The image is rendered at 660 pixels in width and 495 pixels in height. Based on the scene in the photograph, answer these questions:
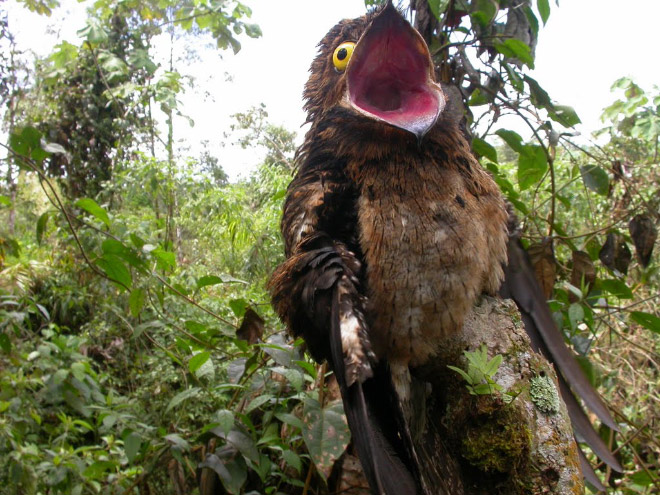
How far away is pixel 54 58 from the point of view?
307 cm

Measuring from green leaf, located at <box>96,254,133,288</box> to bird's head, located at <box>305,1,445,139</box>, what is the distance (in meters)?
1.16

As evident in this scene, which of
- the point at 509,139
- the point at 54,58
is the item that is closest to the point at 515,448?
the point at 509,139

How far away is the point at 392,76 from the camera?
1.66 meters

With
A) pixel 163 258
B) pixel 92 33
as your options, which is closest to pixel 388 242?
pixel 163 258

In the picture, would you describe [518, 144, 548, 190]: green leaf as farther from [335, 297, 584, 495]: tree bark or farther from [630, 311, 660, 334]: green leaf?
[335, 297, 584, 495]: tree bark

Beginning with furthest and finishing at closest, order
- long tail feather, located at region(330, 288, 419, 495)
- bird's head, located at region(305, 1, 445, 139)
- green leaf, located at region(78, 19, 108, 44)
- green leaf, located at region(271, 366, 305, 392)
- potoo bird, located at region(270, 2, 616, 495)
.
Result: green leaf, located at region(78, 19, 108, 44)
green leaf, located at region(271, 366, 305, 392)
bird's head, located at region(305, 1, 445, 139)
potoo bird, located at region(270, 2, 616, 495)
long tail feather, located at region(330, 288, 419, 495)

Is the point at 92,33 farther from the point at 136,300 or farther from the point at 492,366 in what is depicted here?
the point at 492,366

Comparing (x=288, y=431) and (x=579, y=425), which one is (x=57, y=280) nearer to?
(x=288, y=431)

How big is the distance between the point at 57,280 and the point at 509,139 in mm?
5580

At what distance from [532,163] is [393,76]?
1.08 meters

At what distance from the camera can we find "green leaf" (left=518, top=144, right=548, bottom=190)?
7.69 ft

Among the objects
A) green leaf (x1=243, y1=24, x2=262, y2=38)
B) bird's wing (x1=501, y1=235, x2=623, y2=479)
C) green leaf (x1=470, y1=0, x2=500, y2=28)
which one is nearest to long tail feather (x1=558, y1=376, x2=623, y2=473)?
bird's wing (x1=501, y1=235, x2=623, y2=479)

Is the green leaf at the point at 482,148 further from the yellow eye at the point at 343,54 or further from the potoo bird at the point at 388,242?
the yellow eye at the point at 343,54

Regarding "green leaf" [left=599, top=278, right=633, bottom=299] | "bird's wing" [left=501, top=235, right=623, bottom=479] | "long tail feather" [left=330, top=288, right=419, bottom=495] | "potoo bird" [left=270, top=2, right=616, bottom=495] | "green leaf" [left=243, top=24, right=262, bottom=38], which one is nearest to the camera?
"long tail feather" [left=330, top=288, right=419, bottom=495]
